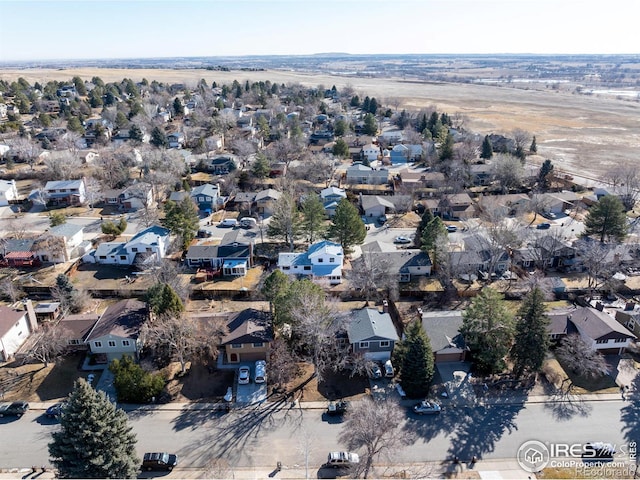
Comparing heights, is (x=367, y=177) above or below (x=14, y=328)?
above

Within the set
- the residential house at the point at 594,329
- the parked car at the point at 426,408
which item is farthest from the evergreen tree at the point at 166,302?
the residential house at the point at 594,329

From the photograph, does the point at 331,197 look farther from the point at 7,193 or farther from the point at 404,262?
the point at 7,193

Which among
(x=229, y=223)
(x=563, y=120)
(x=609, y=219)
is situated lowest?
(x=229, y=223)

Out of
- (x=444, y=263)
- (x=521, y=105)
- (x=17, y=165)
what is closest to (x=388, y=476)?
(x=444, y=263)

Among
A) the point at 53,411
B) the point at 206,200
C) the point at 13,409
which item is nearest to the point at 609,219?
the point at 206,200

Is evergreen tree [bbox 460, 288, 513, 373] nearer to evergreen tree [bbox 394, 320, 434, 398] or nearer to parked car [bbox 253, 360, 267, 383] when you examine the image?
evergreen tree [bbox 394, 320, 434, 398]

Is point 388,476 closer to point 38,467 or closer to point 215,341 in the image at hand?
point 215,341
